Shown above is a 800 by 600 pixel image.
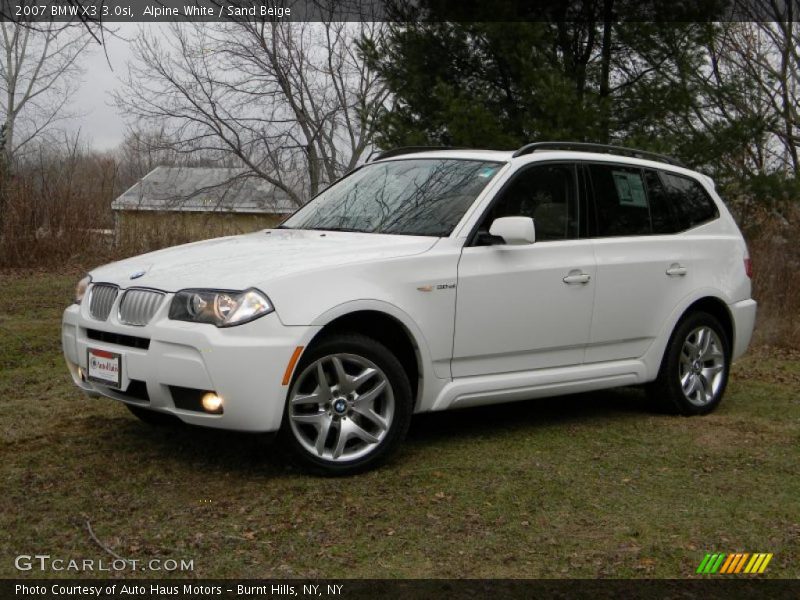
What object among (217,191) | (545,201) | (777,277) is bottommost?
(217,191)

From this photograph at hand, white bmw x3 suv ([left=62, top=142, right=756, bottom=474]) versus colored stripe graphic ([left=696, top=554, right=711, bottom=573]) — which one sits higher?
white bmw x3 suv ([left=62, top=142, right=756, bottom=474])

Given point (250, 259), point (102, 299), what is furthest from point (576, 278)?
point (102, 299)

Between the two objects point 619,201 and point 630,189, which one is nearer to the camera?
point 619,201

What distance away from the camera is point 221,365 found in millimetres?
5016

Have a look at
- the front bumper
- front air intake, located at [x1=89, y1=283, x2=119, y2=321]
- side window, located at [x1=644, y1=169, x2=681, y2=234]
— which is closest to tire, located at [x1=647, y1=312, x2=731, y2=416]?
side window, located at [x1=644, y1=169, x2=681, y2=234]

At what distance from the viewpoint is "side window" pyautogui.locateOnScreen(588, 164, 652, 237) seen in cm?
685

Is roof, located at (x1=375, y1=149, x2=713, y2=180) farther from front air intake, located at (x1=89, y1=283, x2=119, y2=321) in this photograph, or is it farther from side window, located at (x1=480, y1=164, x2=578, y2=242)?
front air intake, located at (x1=89, y1=283, x2=119, y2=321)

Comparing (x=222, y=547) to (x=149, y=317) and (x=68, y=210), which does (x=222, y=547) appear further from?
(x=68, y=210)

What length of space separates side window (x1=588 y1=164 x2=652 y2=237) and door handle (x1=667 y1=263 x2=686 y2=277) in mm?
285

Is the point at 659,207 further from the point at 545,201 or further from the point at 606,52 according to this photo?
the point at 606,52

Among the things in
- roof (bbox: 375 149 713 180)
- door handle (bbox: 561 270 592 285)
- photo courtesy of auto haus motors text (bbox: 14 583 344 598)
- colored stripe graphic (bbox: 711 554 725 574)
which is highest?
roof (bbox: 375 149 713 180)

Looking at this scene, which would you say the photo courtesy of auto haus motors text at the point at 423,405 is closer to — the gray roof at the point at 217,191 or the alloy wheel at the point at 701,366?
the alloy wheel at the point at 701,366

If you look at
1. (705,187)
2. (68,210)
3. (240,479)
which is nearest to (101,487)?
(240,479)

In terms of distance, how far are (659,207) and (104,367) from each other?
394 centimetres
